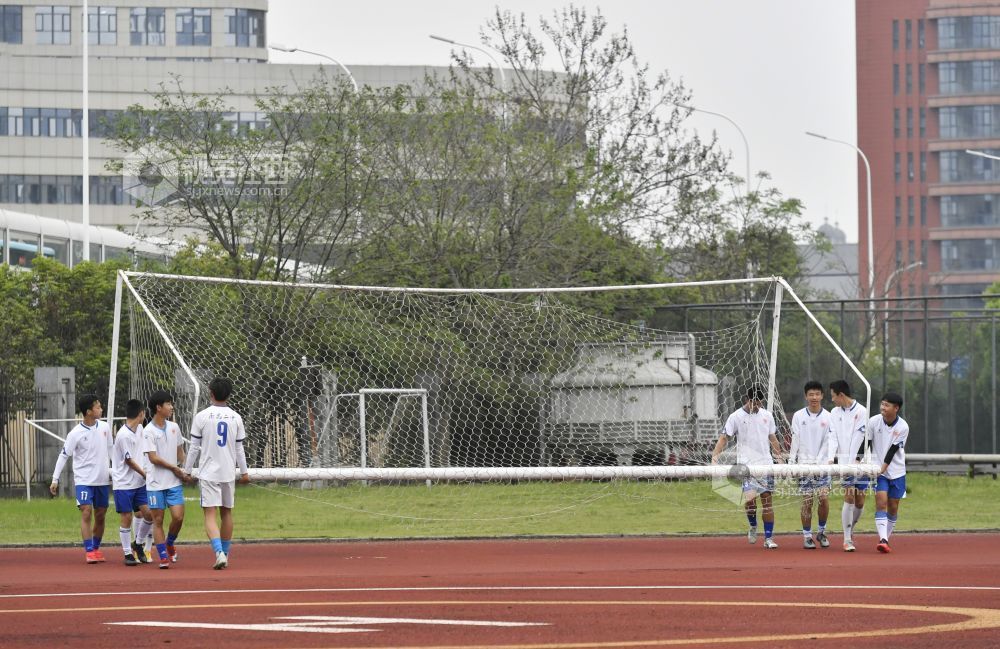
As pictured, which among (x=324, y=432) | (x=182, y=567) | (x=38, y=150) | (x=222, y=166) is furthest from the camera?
(x=38, y=150)

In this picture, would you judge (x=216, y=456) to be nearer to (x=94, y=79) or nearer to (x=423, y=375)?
(x=423, y=375)

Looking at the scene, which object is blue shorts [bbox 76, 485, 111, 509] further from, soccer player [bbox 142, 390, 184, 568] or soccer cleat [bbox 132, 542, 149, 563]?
soccer player [bbox 142, 390, 184, 568]

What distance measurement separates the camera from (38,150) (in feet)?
278

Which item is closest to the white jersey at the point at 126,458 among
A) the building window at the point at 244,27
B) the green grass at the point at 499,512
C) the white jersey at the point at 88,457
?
the white jersey at the point at 88,457

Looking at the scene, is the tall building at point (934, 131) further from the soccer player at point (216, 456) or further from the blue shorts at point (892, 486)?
the soccer player at point (216, 456)

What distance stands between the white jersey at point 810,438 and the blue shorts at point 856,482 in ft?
1.08


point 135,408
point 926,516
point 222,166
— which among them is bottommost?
point 926,516

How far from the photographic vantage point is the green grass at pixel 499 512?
829 inches

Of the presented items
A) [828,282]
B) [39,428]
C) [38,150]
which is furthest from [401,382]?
[828,282]

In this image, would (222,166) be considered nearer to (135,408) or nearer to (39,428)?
(39,428)

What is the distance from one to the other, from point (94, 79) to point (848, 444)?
74004mm

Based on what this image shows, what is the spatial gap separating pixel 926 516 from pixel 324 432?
8.63 meters

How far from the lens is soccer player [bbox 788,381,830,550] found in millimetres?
17703

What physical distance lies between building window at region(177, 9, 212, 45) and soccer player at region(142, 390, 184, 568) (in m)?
86.4
